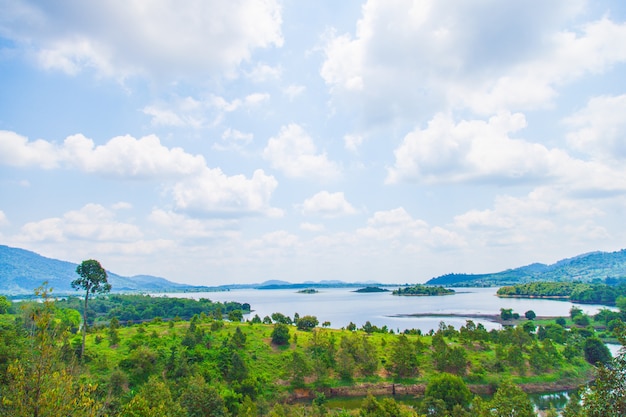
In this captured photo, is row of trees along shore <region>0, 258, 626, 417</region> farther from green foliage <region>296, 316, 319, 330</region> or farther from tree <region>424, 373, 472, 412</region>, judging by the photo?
green foliage <region>296, 316, 319, 330</region>

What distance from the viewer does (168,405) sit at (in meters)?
31.7

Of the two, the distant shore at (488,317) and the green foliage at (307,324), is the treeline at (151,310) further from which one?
the distant shore at (488,317)

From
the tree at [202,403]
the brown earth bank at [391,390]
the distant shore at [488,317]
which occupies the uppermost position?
the tree at [202,403]

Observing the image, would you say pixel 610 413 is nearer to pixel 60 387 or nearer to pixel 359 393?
pixel 60 387

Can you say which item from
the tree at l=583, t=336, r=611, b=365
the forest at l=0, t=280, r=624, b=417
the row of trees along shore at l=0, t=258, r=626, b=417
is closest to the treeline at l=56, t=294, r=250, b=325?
the row of trees along shore at l=0, t=258, r=626, b=417

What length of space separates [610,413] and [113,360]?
6349 centimetres

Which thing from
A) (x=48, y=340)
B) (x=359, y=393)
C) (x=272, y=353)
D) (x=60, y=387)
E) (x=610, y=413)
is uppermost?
(x=48, y=340)

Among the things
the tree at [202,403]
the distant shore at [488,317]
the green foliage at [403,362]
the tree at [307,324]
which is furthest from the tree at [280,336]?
the distant shore at [488,317]

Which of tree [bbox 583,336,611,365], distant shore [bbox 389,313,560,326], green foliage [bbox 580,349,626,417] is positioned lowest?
distant shore [bbox 389,313,560,326]

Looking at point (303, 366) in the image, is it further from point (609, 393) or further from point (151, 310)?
point (151, 310)

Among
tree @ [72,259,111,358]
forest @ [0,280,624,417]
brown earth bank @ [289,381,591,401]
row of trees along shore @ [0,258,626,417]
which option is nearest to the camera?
row of trees along shore @ [0,258,626,417]

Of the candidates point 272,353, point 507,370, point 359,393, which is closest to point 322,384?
point 359,393

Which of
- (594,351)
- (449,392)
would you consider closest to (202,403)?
(449,392)

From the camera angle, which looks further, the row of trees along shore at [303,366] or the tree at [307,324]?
the tree at [307,324]
